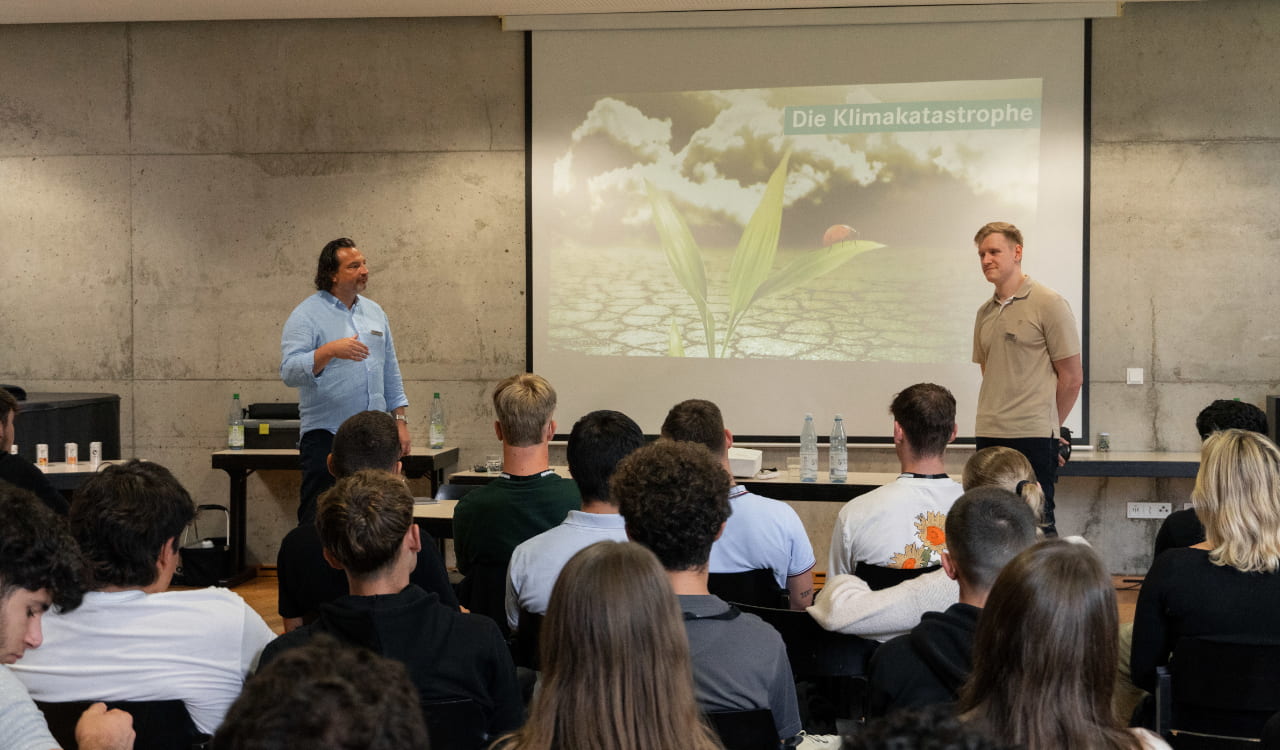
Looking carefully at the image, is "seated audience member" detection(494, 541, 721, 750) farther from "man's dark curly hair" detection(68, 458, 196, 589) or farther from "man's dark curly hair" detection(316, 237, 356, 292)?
"man's dark curly hair" detection(316, 237, 356, 292)

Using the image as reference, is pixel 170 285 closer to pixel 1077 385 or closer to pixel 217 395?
pixel 217 395

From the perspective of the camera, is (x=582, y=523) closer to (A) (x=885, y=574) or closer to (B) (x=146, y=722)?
(A) (x=885, y=574)

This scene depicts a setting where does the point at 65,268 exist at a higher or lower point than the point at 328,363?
higher

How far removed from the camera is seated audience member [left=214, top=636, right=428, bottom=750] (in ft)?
2.32

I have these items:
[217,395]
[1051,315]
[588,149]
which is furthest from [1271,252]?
[217,395]

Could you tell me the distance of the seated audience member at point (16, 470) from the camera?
11.8 ft

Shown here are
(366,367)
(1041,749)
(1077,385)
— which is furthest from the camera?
(366,367)

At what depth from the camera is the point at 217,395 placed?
653 centimetres

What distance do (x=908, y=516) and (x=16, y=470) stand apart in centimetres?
283

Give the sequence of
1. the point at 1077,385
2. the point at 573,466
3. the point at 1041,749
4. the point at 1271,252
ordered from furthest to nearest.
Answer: the point at 1271,252, the point at 1077,385, the point at 573,466, the point at 1041,749

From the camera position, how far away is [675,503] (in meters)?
2.03

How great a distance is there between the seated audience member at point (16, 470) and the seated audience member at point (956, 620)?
279 centimetres

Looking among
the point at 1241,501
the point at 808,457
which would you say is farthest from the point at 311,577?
the point at 808,457

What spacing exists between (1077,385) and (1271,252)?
2.21 m
